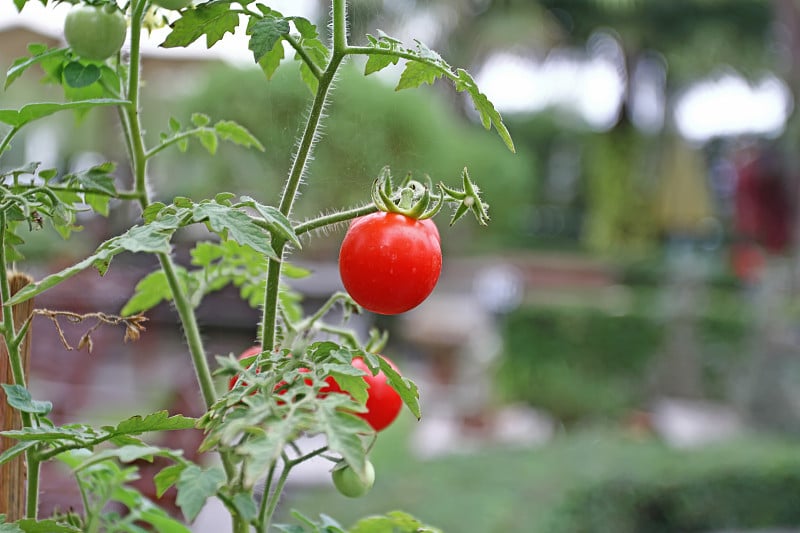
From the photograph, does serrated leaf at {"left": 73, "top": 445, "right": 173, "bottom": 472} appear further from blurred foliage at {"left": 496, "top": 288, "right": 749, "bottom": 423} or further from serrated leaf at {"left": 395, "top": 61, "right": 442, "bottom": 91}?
blurred foliage at {"left": 496, "top": 288, "right": 749, "bottom": 423}

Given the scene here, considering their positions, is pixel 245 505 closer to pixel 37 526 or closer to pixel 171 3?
pixel 37 526

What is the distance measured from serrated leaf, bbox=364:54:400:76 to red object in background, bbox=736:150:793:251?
886 centimetres

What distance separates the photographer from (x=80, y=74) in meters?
0.63

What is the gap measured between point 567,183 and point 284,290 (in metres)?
14.8

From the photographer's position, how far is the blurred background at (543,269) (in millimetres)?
2564

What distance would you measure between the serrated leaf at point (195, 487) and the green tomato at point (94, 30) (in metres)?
0.30

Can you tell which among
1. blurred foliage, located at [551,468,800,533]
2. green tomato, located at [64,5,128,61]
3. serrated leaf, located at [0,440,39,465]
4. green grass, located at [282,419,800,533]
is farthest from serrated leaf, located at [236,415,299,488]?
blurred foliage, located at [551,468,800,533]

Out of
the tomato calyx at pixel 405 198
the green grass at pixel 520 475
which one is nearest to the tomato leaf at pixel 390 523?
the tomato calyx at pixel 405 198

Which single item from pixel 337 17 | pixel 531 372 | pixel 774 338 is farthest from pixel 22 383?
pixel 531 372

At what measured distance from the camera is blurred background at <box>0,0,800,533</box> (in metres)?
2.56

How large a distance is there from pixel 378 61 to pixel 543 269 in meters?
11.1

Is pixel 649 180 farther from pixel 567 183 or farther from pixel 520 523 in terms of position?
pixel 520 523

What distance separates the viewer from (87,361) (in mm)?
3369

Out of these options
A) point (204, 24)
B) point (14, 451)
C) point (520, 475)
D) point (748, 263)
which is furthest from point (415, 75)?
point (748, 263)
